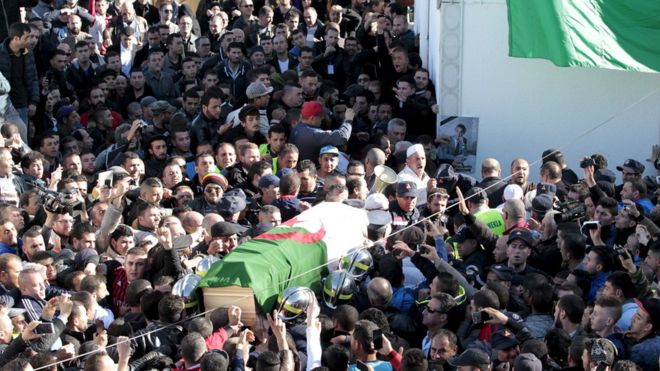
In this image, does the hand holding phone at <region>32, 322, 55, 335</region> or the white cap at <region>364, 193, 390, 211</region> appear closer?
the hand holding phone at <region>32, 322, 55, 335</region>

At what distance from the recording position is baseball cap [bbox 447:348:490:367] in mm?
8461

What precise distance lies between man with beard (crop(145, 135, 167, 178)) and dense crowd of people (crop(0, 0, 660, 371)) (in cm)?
2

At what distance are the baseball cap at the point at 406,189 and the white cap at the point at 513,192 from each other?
0.98m

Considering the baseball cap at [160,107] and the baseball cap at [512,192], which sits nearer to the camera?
the baseball cap at [512,192]

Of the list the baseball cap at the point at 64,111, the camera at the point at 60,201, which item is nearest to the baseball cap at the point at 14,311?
the camera at the point at 60,201

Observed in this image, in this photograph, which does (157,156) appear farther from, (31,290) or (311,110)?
(31,290)

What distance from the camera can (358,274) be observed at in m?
10.4

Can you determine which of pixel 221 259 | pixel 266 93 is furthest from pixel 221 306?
pixel 266 93

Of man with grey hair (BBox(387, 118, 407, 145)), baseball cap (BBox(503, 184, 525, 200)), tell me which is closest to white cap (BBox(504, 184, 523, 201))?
baseball cap (BBox(503, 184, 525, 200))

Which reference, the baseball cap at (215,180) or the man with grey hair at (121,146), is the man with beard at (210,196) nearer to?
the baseball cap at (215,180)

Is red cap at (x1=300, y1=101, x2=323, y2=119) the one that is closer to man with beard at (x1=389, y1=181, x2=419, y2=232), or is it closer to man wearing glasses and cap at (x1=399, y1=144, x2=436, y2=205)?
man wearing glasses and cap at (x1=399, y1=144, x2=436, y2=205)

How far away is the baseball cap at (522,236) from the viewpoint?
35.4 feet

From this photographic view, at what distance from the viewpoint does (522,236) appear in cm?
1085

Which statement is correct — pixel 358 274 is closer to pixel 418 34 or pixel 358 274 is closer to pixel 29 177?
pixel 29 177
